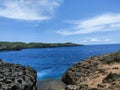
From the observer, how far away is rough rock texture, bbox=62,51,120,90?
92.8 feet

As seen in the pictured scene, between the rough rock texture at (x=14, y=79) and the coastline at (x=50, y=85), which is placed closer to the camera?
the rough rock texture at (x=14, y=79)

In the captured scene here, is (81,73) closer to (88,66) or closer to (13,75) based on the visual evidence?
(88,66)

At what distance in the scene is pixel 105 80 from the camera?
99.0 feet

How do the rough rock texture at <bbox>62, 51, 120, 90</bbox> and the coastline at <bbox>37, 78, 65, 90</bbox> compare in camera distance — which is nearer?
the rough rock texture at <bbox>62, 51, 120, 90</bbox>

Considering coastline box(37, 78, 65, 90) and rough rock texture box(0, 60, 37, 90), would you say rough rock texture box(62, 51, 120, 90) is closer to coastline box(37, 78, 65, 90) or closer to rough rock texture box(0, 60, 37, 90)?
coastline box(37, 78, 65, 90)

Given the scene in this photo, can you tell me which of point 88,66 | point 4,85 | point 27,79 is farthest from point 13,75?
point 88,66

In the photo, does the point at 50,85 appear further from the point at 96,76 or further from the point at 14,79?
the point at 14,79

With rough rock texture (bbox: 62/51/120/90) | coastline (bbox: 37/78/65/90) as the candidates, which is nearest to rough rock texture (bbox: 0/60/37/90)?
rough rock texture (bbox: 62/51/120/90)

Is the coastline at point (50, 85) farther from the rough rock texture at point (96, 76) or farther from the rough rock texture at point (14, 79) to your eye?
the rough rock texture at point (14, 79)

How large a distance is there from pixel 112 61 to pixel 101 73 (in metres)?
6.43

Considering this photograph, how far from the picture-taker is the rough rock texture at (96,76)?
28.3 metres

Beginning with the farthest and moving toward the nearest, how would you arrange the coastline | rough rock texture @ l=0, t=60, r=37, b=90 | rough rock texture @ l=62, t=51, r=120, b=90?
the coastline → rough rock texture @ l=62, t=51, r=120, b=90 → rough rock texture @ l=0, t=60, r=37, b=90

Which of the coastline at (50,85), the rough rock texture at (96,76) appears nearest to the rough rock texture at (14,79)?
the rough rock texture at (96,76)

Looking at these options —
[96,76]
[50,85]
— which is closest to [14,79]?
[96,76]
